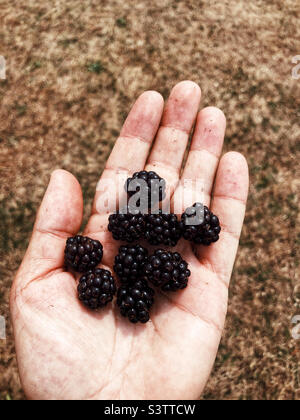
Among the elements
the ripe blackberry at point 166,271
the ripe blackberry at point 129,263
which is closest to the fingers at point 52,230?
the ripe blackberry at point 129,263

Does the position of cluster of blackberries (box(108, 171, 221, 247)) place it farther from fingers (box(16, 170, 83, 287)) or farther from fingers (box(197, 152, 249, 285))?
fingers (box(16, 170, 83, 287))

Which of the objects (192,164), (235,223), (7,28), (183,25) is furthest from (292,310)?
(7,28)

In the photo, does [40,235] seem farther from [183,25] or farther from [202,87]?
[183,25]

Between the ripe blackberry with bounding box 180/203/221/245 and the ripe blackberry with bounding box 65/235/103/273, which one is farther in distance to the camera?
the ripe blackberry with bounding box 180/203/221/245

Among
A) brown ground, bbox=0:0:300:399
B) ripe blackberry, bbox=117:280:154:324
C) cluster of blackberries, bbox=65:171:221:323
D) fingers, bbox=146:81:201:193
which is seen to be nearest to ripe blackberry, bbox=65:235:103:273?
cluster of blackberries, bbox=65:171:221:323

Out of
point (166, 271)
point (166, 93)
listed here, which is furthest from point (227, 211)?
point (166, 93)

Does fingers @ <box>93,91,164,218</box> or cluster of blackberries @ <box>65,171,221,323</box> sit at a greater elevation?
fingers @ <box>93,91,164,218</box>

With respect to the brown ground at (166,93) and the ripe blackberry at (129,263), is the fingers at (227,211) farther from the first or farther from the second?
the brown ground at (166,93)
